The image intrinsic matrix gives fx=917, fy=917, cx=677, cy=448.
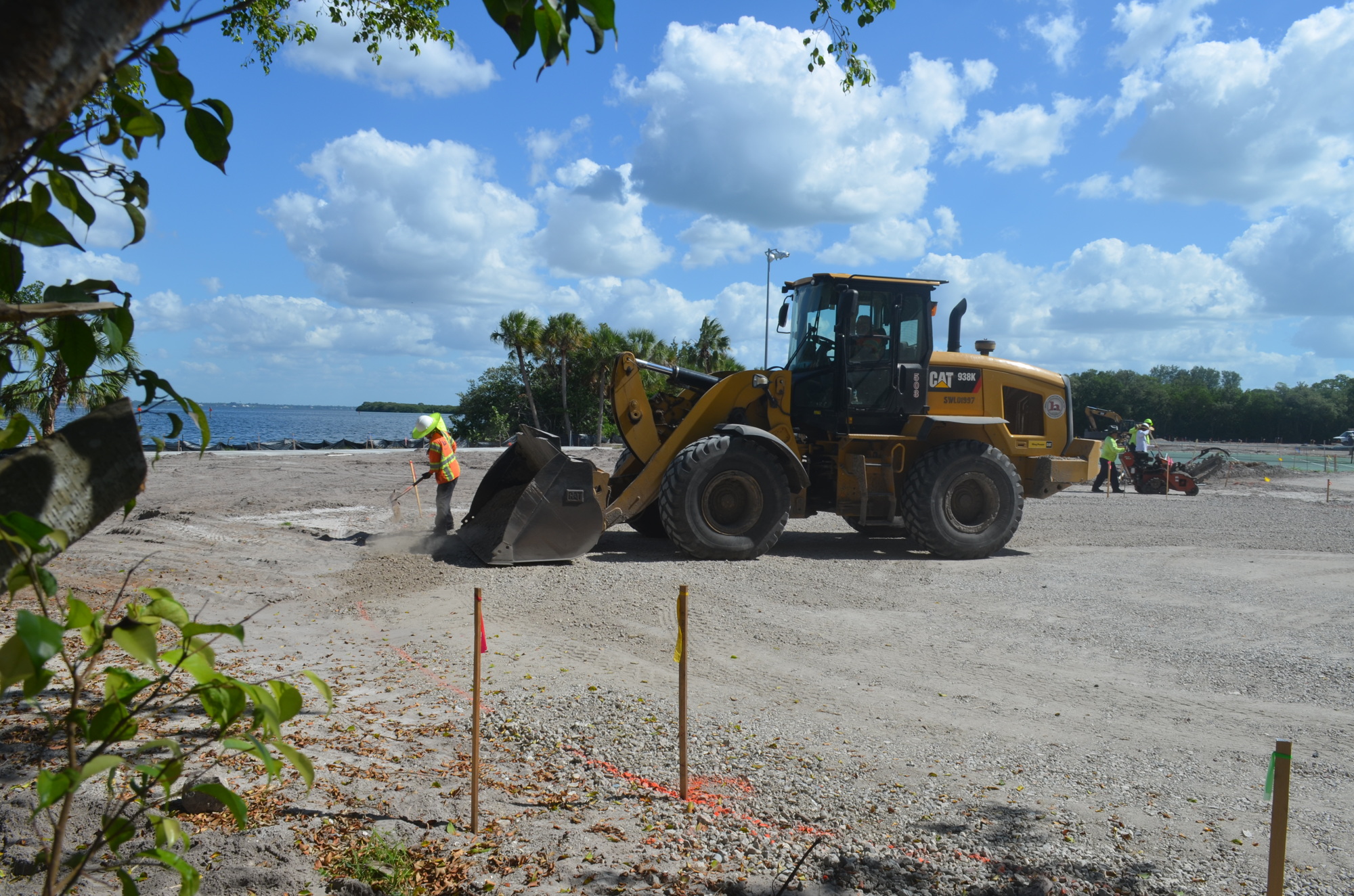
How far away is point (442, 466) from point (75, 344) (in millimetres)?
10054

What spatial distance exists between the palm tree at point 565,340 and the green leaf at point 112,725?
48.0 meters

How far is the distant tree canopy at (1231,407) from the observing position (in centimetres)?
8562

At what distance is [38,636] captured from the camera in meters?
1.13

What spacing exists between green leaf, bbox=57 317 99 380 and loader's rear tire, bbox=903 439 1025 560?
10403mm

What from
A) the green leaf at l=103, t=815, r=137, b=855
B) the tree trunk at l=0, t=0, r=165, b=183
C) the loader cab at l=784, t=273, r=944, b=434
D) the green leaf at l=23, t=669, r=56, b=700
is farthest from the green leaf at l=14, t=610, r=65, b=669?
the loader cab at l=784, t=273, r=944, b=434

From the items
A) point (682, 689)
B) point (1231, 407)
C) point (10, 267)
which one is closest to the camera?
point (10, 267)

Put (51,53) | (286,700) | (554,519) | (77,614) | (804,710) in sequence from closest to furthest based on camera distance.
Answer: (51,53) → (77,614) → (286,700) → (804,710) → (554,519)

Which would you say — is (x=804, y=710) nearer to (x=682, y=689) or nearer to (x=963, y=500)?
(x=682, y=689)

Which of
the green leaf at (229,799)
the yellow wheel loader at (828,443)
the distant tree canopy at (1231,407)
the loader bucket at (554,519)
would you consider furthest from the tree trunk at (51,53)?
the distant tree canopy at (1231,407)

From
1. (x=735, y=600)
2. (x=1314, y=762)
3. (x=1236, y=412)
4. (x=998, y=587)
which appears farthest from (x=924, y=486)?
(x=1236, y=412)

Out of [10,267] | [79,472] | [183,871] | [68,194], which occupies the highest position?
[68,194]

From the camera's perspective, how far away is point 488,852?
3666 millimetres

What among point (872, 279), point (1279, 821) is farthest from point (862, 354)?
point (1279, 821)

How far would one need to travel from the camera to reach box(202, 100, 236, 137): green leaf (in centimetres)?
178
